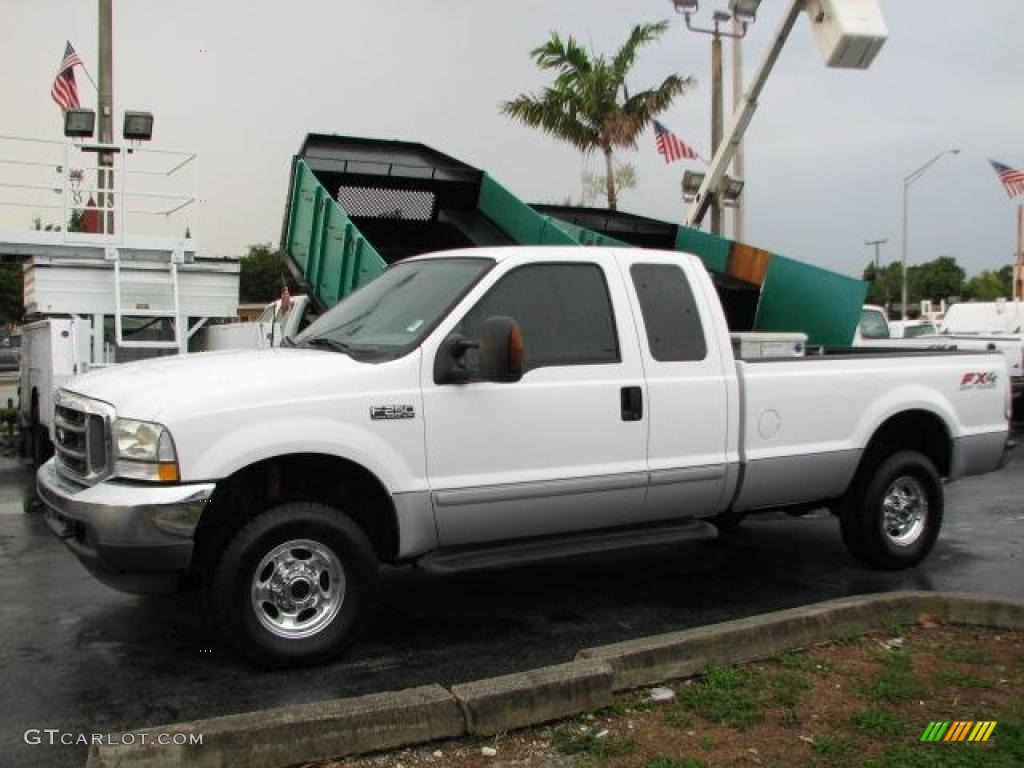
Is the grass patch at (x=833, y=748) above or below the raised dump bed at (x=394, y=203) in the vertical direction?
below

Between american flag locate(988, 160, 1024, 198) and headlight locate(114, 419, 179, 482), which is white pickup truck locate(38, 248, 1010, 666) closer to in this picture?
headlight locate(114, 419, 179, 482)

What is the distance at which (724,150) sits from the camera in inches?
621

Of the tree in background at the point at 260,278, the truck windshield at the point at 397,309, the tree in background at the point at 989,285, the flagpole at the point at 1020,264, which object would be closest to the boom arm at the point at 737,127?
the truck windshield at the point at 397,309

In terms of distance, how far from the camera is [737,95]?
19.3m

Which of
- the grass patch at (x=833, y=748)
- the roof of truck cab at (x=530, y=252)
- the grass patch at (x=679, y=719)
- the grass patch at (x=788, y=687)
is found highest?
the roof of truck cab at (x=530, y=252)

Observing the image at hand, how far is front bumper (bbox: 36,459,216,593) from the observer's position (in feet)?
14.2

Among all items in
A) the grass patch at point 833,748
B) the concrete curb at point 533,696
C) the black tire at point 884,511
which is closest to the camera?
the grass patch at point 833,748

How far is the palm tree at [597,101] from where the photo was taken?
2145 centimetres

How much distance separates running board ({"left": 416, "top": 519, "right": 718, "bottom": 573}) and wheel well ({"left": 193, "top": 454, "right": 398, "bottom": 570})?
10.9 inches

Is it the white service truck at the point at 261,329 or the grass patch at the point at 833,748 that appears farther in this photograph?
the white service truck at the point at 261,329

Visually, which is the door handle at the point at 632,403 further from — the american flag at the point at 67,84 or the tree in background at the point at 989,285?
the tree in background at the point at 989,285

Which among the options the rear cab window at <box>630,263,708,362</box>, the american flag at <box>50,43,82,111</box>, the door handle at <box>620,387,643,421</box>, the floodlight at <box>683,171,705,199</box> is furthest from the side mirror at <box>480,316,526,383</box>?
the american flag at <box>50,43,82,111</box>

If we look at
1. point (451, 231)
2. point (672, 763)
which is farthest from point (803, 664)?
point (451, 231)

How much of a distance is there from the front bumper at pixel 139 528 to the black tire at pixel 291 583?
0.71 feet
